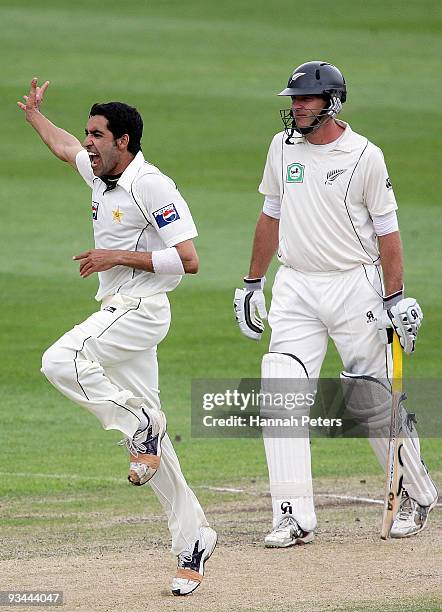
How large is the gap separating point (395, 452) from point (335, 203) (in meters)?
1.31

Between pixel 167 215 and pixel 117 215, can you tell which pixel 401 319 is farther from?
pixel 117 215

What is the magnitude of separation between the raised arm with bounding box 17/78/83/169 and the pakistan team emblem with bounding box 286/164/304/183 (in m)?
1.12

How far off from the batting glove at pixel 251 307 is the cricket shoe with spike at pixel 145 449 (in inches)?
75.3

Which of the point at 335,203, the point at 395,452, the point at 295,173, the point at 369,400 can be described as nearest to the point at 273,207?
the point at 295,173

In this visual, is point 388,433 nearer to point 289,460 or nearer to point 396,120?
point 289,460

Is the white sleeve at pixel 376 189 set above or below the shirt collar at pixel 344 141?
below

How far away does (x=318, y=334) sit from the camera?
7.57 metres

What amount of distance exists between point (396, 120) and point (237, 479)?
16.2 meters

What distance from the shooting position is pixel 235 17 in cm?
3241

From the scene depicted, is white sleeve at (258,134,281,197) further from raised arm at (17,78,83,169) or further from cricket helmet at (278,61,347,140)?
raised arm at (17,78,83,169)

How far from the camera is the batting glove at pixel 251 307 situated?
7.97 meters

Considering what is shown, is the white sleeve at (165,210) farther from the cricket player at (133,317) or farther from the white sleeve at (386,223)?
the white sleeve at (386,223)

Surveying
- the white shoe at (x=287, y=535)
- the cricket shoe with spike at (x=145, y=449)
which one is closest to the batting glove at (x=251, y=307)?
the white shoe at (x=287, y=535)

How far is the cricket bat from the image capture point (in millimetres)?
7281
